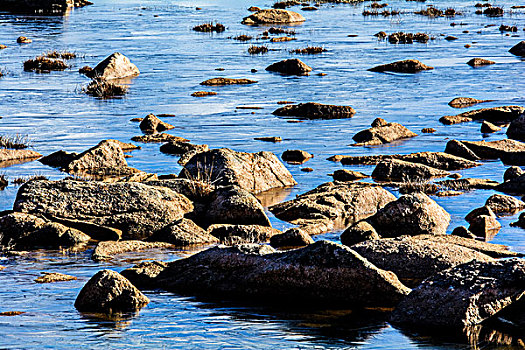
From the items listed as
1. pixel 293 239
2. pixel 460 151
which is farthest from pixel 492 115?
pixel 293 239

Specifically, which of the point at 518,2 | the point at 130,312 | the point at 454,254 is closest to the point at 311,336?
the point at 130,312

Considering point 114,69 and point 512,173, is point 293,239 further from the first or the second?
point 114,69

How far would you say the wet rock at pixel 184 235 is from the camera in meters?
15.6

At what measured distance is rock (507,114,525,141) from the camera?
88.4 feet

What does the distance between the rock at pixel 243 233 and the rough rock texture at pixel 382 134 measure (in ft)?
34.3

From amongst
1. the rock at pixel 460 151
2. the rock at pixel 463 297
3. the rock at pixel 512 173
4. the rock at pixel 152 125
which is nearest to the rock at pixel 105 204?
the rock at pixel 463 297

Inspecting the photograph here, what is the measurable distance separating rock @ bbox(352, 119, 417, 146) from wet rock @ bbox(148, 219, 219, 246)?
1101 cm

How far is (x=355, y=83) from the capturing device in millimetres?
38812

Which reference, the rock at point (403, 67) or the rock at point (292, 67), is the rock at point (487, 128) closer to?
the rock at point (403, 67)

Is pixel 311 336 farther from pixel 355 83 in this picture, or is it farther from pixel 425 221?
pixel 355 83

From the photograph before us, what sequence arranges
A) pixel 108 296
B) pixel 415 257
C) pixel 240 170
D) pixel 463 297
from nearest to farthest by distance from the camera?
pixel 463 297 → pixel 108 296 → pixel 415 257 → pixel 240 170

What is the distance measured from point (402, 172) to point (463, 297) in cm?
1067

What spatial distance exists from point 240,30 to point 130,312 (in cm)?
5536

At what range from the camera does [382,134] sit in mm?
26750
